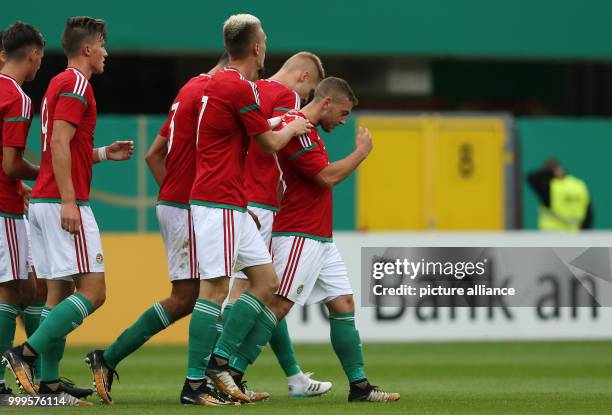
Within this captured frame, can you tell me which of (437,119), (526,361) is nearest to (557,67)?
(437,119)

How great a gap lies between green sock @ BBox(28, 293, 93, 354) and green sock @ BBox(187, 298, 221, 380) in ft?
2.03

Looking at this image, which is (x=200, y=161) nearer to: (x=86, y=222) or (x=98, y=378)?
(x=86, y=222)

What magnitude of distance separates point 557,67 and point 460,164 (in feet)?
10.2

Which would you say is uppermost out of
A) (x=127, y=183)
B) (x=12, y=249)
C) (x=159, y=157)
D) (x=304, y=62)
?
(x=304, y=62)

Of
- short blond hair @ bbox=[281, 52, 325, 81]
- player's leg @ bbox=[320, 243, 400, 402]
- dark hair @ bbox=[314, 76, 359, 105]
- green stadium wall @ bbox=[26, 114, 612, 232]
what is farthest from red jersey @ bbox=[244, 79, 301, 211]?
green stadium wall @ bbox=[26, 114, 612, 232]

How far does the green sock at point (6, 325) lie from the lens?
808 centimetres

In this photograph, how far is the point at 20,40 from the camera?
7.99 meters

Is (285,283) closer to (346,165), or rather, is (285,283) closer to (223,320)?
(346,165)

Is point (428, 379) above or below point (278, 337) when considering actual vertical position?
below

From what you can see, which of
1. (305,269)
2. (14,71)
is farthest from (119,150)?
(305,269)

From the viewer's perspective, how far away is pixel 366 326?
49.4 feet

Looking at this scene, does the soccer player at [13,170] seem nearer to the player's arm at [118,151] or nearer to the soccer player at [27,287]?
the soccer player at [27,287]

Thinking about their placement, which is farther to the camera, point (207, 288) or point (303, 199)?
point (303, 199)

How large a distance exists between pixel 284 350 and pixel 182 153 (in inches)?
61.6
